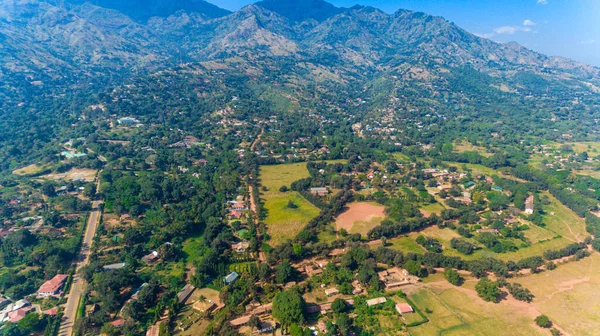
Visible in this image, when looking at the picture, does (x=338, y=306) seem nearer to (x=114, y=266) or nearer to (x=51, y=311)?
(x=114, y=266)

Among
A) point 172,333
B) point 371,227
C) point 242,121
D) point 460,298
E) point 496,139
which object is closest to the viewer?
point 172,333

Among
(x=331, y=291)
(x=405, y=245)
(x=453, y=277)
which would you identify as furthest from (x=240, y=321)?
(x=405, y=245)

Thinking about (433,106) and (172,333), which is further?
(433,106)

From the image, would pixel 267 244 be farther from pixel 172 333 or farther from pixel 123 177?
pixel 123 177

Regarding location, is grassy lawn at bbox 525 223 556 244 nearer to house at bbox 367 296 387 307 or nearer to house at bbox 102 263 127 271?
house at bbox 367 296 387 307

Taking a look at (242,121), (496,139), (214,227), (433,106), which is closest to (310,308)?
(214,227)

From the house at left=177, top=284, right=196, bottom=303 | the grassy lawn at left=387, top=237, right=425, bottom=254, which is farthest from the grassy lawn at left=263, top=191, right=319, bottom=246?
the grassy lawn at left=387, top=237, right=425, bottom=254
